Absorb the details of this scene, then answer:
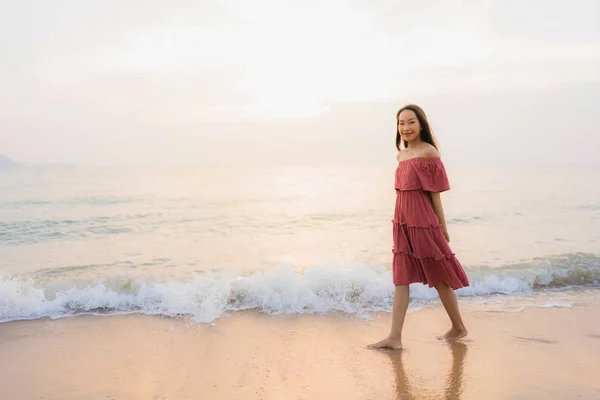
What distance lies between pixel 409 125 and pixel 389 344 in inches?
73.0

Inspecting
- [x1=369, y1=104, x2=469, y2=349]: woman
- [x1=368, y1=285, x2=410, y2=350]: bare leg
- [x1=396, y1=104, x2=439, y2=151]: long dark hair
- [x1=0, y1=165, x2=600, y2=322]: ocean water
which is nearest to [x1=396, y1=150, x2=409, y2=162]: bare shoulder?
[x1=369, y1=104, x2=469, y2=349]: woman

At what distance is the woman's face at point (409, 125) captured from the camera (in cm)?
404

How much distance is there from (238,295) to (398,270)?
88.8 inches

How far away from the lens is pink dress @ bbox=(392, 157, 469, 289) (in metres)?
4.02

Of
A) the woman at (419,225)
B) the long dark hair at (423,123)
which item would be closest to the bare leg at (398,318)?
the woman at (419,225)

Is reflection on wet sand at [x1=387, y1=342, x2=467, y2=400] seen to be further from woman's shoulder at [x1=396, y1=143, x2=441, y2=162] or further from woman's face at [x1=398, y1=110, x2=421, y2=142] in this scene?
woman's face at [x1=398, y1=110, x2=421, y2=142]

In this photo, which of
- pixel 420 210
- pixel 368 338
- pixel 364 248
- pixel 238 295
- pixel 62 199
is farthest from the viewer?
pixel 62 199

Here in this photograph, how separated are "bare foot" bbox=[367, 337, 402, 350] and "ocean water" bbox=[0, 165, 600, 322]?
1.10 metres

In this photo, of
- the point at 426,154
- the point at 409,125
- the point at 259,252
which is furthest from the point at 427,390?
the point at 259,252

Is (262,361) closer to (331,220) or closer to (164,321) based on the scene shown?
(164,321)

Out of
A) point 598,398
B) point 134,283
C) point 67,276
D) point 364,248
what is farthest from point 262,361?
point 364,248

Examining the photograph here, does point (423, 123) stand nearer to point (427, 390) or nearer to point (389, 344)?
point (389, 344)

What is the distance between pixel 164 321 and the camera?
493 cm

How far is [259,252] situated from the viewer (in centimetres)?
960
